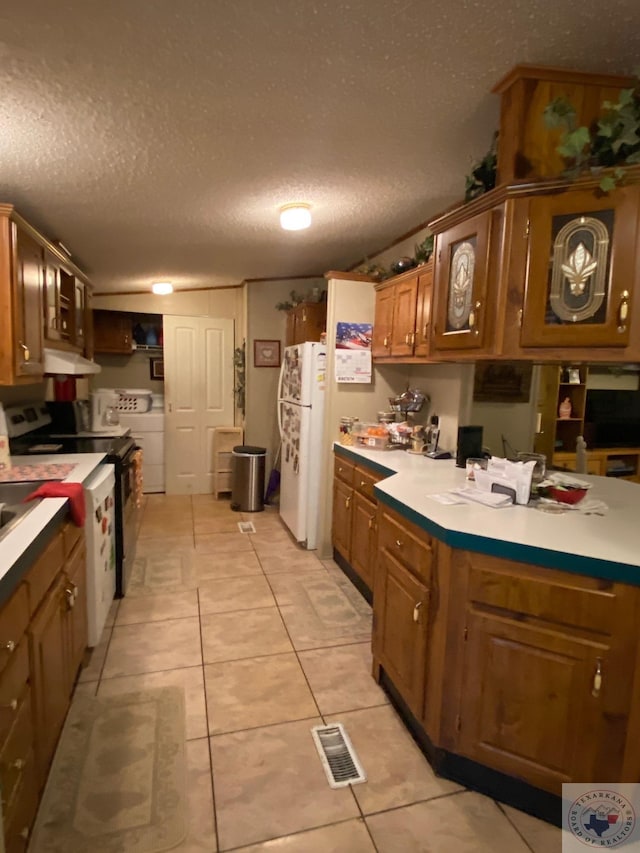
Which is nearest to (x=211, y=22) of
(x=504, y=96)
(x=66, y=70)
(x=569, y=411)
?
(x=66, y=70)

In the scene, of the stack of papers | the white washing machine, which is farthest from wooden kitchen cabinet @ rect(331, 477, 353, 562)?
the white washing machine

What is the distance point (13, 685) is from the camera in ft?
4.07

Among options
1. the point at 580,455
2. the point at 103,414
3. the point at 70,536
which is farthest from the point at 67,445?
the point at 580,455

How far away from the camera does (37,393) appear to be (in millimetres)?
3465

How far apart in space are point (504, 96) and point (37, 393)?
134 inches

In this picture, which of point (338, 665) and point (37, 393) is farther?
point (37, 393)

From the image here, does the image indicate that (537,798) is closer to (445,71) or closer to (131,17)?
(445,71)

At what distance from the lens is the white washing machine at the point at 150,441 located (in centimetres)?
518

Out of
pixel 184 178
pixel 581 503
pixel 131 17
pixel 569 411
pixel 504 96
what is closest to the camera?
pixel 131 17

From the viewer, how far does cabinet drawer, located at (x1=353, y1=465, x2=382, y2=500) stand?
2.79 metres

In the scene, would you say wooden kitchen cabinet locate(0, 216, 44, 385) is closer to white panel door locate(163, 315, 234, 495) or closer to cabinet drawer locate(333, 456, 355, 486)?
cabinet drawer locate(333, 456, 355, 486)

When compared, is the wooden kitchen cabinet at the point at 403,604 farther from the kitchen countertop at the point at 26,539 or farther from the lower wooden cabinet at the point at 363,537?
the kitchen countertop at the point at 26,539

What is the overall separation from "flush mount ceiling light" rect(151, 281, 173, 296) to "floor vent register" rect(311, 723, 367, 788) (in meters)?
4.34

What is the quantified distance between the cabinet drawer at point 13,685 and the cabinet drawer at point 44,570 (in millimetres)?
137
